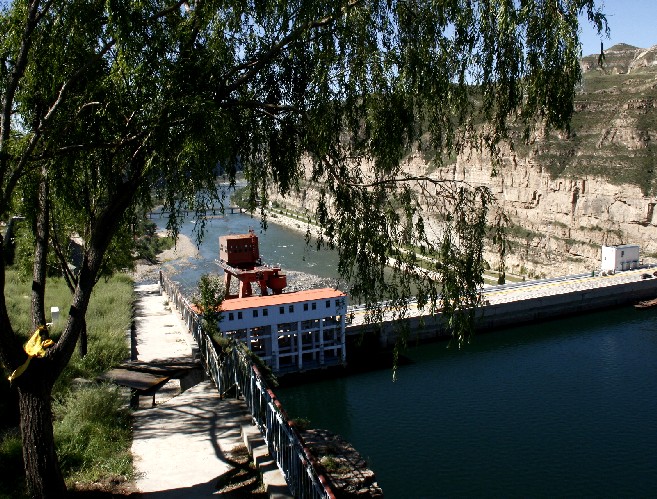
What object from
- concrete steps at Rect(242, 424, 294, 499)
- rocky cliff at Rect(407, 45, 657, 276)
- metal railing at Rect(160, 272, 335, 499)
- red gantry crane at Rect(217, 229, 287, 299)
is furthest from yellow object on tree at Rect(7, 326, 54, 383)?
rocky cliff at Rect(407, 45, 657, 276)

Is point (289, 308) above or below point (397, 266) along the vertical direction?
below

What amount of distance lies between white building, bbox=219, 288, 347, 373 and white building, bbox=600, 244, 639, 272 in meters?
26.7

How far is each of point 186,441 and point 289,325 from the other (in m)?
20.8

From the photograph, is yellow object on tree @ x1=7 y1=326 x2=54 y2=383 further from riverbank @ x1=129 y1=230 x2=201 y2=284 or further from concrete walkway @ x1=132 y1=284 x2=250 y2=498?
riverbank @ x1=129 y1=230 x2=201 y2=284

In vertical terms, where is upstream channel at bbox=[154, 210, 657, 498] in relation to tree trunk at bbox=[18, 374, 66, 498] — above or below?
below

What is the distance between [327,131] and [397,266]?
1604mm

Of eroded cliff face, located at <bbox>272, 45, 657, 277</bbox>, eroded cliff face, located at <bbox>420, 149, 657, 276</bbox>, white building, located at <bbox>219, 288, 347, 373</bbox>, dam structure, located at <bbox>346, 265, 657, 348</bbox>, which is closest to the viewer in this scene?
white building, located at <bbox>219, 288, 347, 373</bbox>

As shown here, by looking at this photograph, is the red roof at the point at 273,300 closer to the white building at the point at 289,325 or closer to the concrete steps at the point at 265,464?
the white building at the point at 289,325

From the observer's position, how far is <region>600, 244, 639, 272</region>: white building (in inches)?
1811

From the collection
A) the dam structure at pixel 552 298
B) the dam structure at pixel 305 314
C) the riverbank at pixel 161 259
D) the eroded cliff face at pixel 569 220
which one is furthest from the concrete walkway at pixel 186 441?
the eroded cliff face at pixel 569 220

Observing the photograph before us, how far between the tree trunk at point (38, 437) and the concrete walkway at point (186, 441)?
121 centimetres

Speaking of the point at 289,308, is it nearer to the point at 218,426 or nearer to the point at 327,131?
the point at 218,426

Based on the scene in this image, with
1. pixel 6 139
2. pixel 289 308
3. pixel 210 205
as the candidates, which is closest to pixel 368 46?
pixel 210 205

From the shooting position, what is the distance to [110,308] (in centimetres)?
2277
